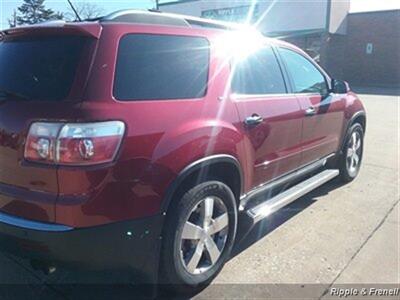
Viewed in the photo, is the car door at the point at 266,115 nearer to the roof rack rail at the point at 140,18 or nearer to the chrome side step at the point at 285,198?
the chrome side step at the point at 285,198

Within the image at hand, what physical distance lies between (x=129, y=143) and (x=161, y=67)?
0.65 m

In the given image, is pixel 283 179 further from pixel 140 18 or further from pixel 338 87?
pixel 140 18

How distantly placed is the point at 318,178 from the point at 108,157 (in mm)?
3104

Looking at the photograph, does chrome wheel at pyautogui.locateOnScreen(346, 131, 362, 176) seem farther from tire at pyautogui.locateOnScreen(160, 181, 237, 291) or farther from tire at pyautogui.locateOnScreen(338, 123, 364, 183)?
tire at pyautogui.locateOnScreen(160, 181, 237, 291)

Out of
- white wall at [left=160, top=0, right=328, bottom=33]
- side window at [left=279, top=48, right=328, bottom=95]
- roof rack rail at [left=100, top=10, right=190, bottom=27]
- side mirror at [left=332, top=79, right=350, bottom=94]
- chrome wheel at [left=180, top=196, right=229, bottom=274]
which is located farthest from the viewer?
white wall at [left=160, top=0, right=328, bottom=33]

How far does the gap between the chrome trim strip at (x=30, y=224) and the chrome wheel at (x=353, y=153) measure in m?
4.39

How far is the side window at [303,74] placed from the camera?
453 centimetres

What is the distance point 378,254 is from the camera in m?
3.86

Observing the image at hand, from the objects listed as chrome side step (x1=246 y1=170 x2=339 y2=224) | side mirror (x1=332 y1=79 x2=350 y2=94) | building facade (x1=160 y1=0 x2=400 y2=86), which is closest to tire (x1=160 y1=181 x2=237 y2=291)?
chrome side step (x1=246 y1=170 x2=339 y2=224)

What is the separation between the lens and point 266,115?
12.4 feet

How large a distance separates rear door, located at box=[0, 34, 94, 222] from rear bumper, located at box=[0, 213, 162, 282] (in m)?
0.09

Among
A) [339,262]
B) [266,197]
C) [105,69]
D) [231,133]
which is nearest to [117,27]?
[105,69]

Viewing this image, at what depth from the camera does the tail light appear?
96.9 inches

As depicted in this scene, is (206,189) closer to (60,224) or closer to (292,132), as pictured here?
(60,224)
